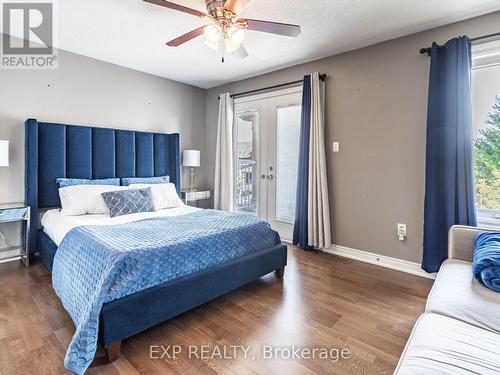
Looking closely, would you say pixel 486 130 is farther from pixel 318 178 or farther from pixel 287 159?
pixel 287 159

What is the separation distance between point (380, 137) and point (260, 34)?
5.81 ft

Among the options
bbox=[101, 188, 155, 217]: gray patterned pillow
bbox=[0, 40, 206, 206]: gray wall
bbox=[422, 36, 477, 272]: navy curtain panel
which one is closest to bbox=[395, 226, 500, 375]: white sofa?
bbox=[422, 36, 477, 272]: navy curtain panel

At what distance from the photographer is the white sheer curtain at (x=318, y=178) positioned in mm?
3410

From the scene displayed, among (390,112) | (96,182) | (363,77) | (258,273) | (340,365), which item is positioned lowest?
(340,365)

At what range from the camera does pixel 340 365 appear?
5.13 feet

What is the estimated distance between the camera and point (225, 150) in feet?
14.8

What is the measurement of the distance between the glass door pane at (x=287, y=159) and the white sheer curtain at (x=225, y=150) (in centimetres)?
87

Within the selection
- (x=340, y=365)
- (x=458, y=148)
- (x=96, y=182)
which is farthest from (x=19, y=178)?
(x=458, y=148)

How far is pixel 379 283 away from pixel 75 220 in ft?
10.00

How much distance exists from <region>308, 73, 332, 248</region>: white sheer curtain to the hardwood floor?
2.40 ft

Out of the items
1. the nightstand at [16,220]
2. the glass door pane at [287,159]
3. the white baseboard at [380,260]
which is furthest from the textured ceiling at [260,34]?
the white baseboard at [380,260]

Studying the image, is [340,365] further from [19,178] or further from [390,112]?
[19,178]

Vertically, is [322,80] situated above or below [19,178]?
above

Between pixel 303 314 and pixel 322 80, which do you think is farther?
pixel 322 80
